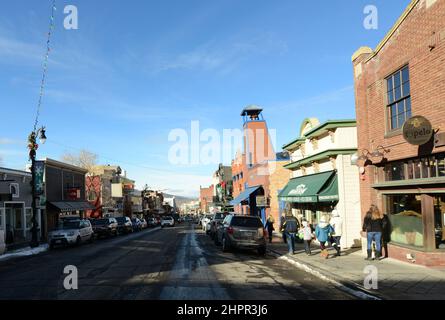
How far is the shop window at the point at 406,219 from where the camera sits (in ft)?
43.6

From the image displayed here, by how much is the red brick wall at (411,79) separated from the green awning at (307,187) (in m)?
3.01

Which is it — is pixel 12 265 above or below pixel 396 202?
below

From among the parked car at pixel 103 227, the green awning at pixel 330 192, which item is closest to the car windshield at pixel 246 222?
the green awning at pixel 330 192

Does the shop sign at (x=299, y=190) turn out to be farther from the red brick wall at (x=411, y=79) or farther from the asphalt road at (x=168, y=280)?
the asphalt road at (x=168, y=280)

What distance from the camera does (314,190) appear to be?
66.4ft

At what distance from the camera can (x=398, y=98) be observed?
1431 centimetres

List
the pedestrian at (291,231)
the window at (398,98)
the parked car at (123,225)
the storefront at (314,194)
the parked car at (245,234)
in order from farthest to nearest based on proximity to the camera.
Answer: the parked car at (123,225)
the storefront at (314,194)
the parked car at (245,234)
the pedestrian at (291,231)
the window at (398,98)

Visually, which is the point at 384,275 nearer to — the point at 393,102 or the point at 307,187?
the point at 393,102

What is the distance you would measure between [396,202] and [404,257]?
80.3 inches

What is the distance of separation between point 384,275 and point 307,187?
34.1 feet
